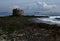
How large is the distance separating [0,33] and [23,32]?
76.8 inches

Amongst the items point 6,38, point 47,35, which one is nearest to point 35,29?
point 47,35

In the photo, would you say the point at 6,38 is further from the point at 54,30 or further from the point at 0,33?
the point at 54,30

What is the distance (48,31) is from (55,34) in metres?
0.87

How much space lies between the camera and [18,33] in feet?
53.3

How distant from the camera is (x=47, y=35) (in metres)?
16.1

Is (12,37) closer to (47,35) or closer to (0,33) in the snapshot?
(0,33)

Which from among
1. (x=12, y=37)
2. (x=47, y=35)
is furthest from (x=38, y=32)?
(x=12, y=37)

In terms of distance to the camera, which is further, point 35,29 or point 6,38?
point 35,29

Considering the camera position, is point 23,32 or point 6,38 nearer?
point 6,38

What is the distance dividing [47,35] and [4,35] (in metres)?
3.34

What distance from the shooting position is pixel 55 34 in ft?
52.2

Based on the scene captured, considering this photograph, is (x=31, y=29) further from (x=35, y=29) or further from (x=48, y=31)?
(x=48, y=31)

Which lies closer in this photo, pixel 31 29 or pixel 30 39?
pixel 30 39

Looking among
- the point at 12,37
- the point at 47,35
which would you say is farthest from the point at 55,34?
the point at 12,37
